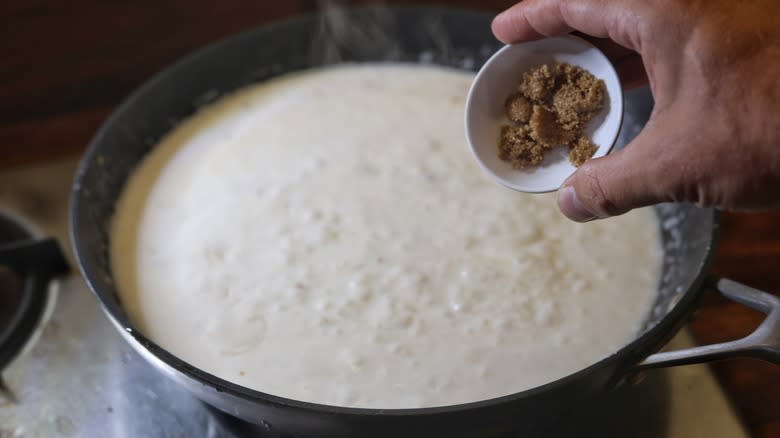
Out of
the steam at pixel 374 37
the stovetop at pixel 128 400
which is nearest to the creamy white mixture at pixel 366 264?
the stovetop at pixel 128 400

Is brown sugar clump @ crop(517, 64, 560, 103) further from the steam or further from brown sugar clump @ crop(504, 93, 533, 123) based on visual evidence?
the steam

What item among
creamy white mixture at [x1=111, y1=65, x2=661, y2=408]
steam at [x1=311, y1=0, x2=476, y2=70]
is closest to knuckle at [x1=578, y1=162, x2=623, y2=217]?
creamy white mixture at [x1=111, y1=65, x2=661, y2=408]

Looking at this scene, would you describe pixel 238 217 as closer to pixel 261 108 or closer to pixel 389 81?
pixel 261 108

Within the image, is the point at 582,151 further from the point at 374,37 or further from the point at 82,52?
the point at 82,52

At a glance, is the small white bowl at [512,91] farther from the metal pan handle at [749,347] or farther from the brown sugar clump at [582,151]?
the metal pan handle at [749,347]

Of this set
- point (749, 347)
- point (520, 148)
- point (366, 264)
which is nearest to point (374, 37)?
point (366, 264)

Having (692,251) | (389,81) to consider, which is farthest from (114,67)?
(692,251)
